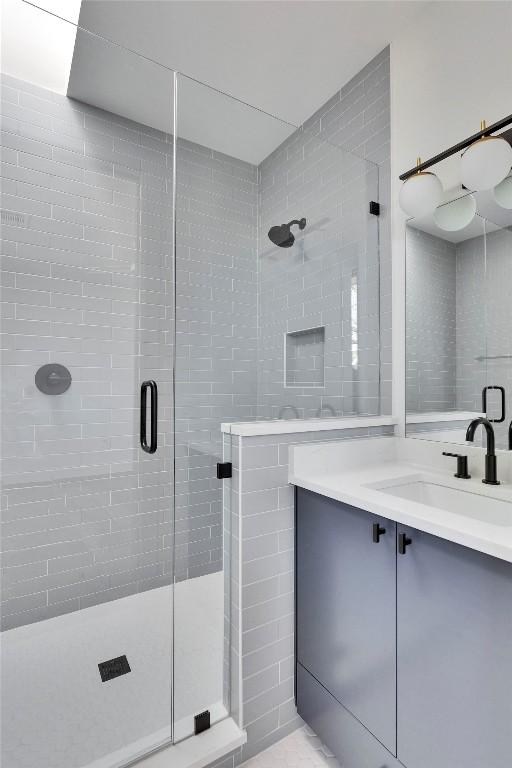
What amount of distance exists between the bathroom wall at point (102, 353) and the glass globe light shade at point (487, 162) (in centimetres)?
97

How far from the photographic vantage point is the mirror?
54.1 inches

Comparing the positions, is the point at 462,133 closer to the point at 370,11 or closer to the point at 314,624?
the point at 370,11

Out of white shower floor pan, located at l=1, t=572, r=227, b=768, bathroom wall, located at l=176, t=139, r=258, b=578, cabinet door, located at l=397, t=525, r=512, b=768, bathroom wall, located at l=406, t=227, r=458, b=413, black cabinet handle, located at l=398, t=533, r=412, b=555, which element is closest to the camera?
cabinet door, located at l=397, t=525, r=512, b=768

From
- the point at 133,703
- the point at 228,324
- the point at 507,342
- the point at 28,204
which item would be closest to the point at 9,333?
the point at 28,204

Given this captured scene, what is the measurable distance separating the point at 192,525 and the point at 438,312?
53.5 inches

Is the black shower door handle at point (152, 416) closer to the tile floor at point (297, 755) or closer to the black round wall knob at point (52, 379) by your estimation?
the black round wall knob at point (52, 379)

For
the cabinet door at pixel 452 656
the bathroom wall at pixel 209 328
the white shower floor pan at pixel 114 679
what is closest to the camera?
the cabinet door at pixel 452 656

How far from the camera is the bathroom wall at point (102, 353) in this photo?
4.51ft

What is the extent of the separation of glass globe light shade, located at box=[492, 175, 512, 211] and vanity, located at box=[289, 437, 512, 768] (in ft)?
3.00

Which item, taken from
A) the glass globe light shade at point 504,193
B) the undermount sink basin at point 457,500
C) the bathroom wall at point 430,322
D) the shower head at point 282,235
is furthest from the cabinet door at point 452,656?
the shower head at point 282,235

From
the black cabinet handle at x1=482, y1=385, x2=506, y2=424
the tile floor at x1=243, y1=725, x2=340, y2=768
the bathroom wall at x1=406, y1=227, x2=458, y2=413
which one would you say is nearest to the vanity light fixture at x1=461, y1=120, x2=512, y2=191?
the bathroom wall at x1=406, y1=227, x2=458, y2=413

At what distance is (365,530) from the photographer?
116 centimetres

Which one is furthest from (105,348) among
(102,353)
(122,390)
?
(122,390)

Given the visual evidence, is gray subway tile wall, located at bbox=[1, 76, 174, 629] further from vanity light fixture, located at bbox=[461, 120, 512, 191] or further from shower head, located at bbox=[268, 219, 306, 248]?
vanity light fixture, located at bbox=[461, 120, 512, 191]
